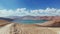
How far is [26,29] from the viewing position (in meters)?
1.60

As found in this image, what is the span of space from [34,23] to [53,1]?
1.47ft

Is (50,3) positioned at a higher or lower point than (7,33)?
higher

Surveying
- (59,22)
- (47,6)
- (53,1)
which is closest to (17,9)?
(47,6)

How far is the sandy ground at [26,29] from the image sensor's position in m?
1.58

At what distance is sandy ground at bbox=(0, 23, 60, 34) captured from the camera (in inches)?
62.2

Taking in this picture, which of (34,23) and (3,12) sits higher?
(3,12)

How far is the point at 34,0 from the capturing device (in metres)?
1.63

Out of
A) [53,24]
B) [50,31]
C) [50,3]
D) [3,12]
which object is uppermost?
[50,3]

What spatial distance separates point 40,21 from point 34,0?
0.34 m

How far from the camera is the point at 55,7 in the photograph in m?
1.62

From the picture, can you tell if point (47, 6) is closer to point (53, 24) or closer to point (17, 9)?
point (53, 24)

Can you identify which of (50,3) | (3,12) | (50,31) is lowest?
(50,31)

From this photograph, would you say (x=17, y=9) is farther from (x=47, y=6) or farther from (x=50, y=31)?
(x=50, y=31)

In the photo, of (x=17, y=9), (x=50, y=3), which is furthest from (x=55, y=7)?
(x=17, y=9)
